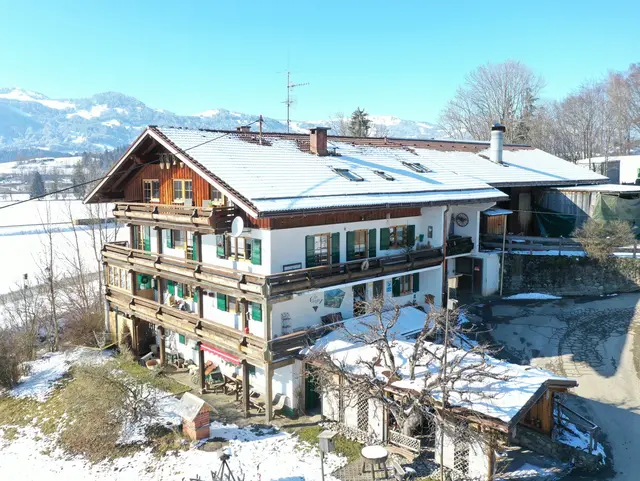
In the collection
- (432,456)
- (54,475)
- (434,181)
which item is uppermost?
(434,181)

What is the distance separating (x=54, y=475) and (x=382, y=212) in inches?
614

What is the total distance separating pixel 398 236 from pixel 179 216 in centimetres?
972

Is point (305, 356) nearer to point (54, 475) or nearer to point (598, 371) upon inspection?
point (54, 475)

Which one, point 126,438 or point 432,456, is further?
point 126,438

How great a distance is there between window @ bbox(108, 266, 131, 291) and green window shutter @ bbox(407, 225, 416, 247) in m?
14.8

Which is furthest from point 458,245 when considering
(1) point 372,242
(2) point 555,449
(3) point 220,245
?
(3) point 220,245

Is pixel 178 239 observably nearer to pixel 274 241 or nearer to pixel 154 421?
pixel 274 241

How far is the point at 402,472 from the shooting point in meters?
14.4

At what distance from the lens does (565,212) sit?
105ft

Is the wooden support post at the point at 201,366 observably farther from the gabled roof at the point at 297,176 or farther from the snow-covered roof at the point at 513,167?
the snow-covered roof at the point at 513,167

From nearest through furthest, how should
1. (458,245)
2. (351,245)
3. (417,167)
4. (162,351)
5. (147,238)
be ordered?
(351,245), (458,245), (162,351), (417,167), (147,238)

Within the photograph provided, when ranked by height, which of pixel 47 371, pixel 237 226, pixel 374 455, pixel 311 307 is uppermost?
pixel 237 226

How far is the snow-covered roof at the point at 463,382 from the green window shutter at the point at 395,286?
279 cm

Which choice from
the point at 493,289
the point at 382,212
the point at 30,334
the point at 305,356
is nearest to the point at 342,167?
the point at 382,212
